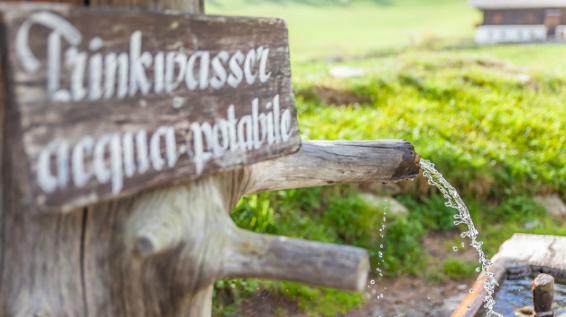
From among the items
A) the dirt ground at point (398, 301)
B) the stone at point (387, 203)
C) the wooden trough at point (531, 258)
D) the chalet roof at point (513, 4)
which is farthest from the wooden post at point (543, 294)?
the chalet roof at point (513, 4)

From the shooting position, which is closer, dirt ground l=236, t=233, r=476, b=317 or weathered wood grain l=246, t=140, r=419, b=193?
weathered wood grain l=246, t=140, r=419, b=193

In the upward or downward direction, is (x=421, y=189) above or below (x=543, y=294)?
below

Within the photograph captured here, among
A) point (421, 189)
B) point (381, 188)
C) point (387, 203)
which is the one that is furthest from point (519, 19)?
point (387, 203)

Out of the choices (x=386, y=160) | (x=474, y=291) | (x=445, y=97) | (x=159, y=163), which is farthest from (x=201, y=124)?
(x=445, y=97)

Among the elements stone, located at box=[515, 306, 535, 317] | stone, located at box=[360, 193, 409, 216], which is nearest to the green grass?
stone, located at box=[360, 193, 409, 216]

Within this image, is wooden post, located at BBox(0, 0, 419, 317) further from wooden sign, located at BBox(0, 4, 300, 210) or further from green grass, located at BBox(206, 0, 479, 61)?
green grass, located at BBox(206, 0, 479, 61)

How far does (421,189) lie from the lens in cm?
668

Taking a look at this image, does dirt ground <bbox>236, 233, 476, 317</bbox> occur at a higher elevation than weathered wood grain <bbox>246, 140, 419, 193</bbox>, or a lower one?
lower

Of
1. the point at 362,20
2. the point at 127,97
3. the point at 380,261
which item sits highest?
the point at 127,97

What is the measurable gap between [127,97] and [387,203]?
15.2ft

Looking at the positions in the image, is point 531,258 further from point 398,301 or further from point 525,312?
point 398,301

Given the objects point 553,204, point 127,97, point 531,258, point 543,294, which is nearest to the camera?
point 127,97

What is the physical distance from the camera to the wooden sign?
1605mm

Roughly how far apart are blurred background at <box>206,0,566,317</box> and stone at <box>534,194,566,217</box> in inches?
0.5
